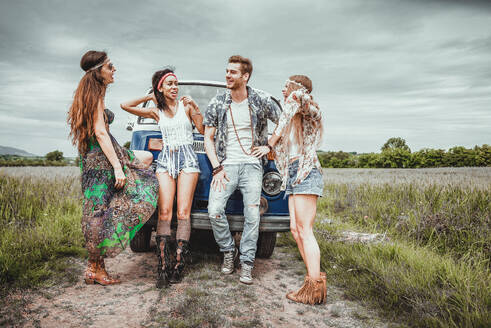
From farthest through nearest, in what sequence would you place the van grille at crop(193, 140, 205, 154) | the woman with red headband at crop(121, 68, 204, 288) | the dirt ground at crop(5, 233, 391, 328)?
the van grille at crop(193, 140, 205, 154)
the woman with red headband at crop(121, 68, 204, 288)
the dirt ground at crop(5, 233, 391, 328)

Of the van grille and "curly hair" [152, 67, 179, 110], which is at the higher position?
"curly hair" [152, 67, 179, 110]

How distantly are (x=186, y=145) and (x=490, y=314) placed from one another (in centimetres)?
272

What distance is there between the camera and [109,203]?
9.46 ft

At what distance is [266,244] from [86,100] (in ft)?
8.17

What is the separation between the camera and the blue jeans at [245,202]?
3031mm

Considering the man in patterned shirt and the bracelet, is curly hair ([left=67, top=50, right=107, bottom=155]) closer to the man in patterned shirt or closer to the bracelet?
the man in patterned shirt

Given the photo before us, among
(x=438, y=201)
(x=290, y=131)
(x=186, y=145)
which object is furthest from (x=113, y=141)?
(x=438, y=201)

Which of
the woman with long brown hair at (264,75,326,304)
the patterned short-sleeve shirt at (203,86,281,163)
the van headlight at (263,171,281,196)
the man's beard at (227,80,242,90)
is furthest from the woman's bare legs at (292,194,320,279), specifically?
the man's beard at (227,80,242,90)

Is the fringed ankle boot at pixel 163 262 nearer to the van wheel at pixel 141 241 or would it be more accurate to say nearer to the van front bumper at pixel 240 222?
the van front bumper at pixel 240 222

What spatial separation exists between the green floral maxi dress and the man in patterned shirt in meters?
0.64

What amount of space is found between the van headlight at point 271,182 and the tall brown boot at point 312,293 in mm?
940

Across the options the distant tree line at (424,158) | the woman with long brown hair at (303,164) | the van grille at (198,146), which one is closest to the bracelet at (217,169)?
the van grille at (198,146)

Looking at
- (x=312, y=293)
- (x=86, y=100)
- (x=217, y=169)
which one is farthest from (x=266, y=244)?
(x=86, y=100)

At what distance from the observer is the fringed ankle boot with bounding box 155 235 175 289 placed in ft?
9.41
